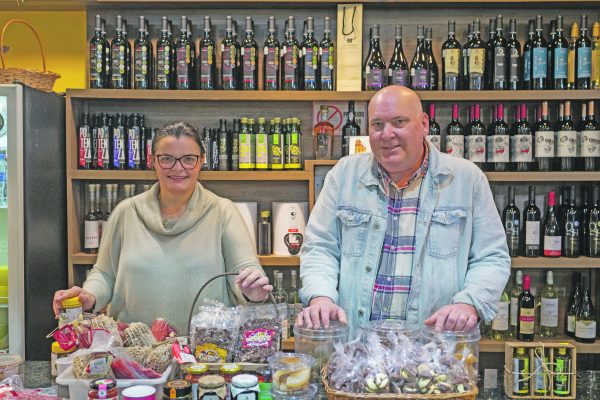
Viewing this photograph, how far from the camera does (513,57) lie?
3309 millimetres

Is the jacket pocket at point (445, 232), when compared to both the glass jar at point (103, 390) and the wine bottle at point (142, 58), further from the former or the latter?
the wine bottle at point (142, 58)

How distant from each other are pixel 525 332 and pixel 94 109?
2739 millimetres

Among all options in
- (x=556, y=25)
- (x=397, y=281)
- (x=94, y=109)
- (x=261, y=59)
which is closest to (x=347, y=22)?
(x=261, y=59)

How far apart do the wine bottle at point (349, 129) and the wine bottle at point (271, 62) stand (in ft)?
1.45

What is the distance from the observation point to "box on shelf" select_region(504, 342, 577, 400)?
66.9 inches

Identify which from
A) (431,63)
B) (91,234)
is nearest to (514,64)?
(431,63)

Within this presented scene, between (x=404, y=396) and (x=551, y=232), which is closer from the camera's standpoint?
(x=404, y=396)

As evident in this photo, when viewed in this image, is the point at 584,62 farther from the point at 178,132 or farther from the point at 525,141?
the point at 178,132

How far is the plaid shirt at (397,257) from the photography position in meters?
2.07

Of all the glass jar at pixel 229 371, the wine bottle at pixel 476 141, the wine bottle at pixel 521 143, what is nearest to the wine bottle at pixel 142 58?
the wine bottle at pixel 476 141

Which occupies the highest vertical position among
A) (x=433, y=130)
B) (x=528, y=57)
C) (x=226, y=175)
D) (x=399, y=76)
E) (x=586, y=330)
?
(x=528, y=57)

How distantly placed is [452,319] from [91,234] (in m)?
2.31

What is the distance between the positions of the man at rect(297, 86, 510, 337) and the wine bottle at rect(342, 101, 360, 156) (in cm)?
122

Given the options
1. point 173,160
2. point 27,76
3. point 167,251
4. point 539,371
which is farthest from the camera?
point 27,76
